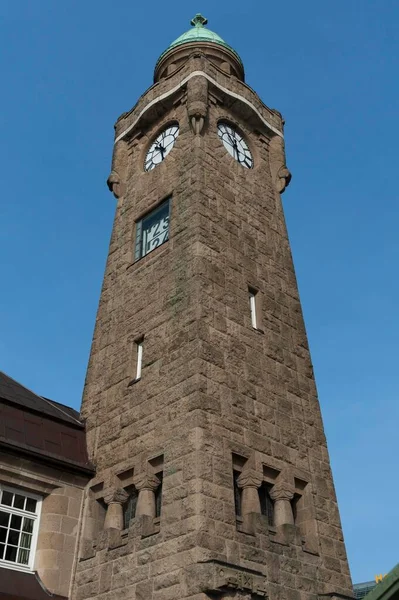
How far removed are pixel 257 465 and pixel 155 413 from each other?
2248 millimetres

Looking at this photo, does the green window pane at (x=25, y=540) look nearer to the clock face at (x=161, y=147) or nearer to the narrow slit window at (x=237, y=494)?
the narrow slit window at (x=237, y=494)

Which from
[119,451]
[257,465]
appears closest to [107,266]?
[119,451]

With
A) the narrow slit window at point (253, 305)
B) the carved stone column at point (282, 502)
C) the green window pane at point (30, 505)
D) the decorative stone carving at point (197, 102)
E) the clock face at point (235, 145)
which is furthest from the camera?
the clock face at point (235, 145)

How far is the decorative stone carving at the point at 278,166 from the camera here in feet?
64.1

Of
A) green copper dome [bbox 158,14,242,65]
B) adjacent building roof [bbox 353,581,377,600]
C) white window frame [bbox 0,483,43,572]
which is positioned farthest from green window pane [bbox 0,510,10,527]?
adjacent building roof [bbox 353,581,377,600]

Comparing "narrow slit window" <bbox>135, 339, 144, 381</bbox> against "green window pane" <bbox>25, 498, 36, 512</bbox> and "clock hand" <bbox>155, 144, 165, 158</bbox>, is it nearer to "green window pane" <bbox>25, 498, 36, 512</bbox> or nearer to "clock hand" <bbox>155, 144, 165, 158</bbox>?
"green window pane" <bbox>25, 498, 36, 512</bbox>

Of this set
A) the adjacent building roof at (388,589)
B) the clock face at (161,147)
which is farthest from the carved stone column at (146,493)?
the clock face at (161,147)

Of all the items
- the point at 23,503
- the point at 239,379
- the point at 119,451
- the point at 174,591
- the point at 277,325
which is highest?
the point at 277,325

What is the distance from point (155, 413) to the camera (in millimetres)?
13234

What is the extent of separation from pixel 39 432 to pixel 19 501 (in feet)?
4.91

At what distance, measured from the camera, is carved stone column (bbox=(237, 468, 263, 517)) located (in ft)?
39.9

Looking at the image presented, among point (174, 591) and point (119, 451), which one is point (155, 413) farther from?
point (174, 591)

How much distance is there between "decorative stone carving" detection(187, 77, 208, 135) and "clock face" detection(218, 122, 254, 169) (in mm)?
980

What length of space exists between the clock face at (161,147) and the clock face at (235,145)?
52.3 inches
